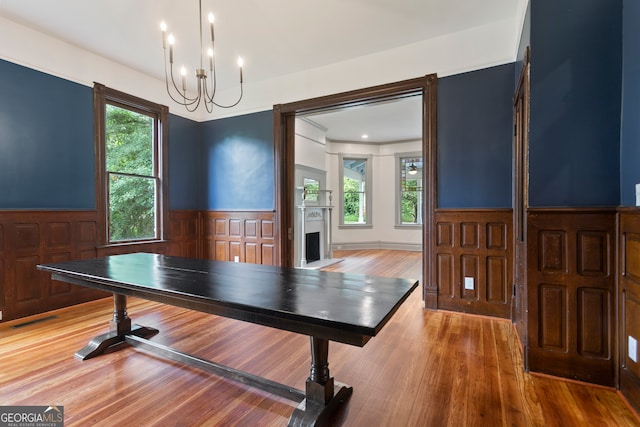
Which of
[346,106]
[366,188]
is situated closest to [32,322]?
[346,106]

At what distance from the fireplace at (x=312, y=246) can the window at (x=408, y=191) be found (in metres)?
2.79

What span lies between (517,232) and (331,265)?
3871mm

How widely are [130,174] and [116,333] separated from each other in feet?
8.02

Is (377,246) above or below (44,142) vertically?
below

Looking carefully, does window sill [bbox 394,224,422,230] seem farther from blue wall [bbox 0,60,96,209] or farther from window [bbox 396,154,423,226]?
blue wall [bbox 0,60,96,209]

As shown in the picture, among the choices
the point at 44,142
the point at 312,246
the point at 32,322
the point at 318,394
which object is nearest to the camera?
the point at 318,394

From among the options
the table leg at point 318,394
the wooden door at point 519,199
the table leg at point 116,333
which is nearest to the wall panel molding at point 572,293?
the wooden door at point 519,199

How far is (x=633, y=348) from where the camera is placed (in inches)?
66.6

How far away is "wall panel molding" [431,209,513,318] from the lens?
304cm

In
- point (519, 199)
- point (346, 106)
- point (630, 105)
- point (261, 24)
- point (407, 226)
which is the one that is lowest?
point (407, 226)

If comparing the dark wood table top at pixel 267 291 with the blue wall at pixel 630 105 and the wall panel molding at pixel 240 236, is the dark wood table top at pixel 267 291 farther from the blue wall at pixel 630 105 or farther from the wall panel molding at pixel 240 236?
the wall panel molding at pixel 240 236

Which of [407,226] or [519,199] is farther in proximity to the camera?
[407,226]

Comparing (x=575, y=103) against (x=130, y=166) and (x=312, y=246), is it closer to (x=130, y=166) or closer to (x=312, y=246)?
(x=130, y=166)

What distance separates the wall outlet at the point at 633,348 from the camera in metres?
1.66
